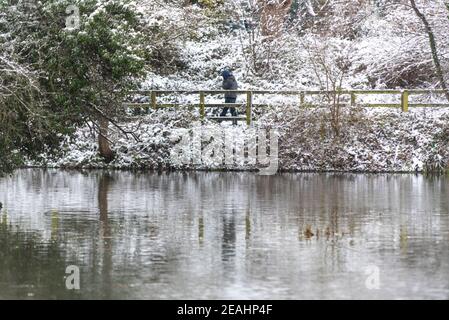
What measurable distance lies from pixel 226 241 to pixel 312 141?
2241 centimetres

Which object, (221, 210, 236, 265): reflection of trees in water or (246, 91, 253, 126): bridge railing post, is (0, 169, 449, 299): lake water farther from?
(246, 91, 253, 126): bridge railing post

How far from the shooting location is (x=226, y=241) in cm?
1930

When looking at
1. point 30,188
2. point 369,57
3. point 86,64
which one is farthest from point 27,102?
point 369,57

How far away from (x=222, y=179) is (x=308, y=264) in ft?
66.5

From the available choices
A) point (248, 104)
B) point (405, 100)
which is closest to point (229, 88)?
point (248, 104)

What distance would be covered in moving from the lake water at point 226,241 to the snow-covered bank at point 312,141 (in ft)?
24.4

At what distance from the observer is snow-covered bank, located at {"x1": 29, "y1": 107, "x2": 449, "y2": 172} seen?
4072cm

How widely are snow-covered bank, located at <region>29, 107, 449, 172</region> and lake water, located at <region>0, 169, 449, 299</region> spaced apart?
744 centimetres

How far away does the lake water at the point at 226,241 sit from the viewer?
47.6 feet

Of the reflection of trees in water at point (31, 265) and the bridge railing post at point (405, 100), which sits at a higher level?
the bridge railing post at point (405, 100)

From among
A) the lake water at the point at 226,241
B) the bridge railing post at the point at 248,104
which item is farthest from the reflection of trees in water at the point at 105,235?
the bridge railing post at the point at 248,104

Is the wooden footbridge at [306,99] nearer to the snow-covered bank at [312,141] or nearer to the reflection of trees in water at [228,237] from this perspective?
the snow-covered bank at [312,141]

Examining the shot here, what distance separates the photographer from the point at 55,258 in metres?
17.1

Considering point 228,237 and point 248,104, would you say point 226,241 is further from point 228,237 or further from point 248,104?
point 248,104
